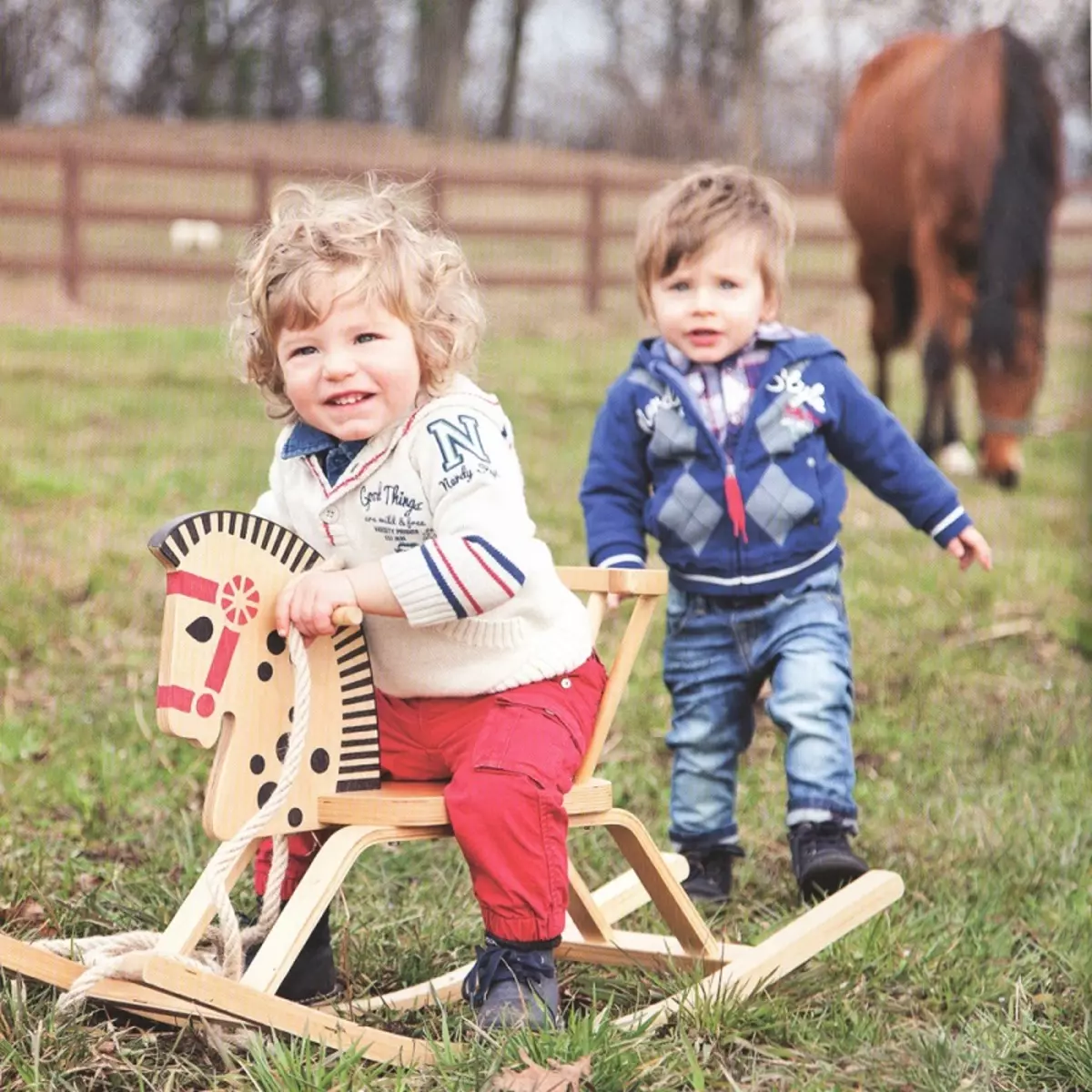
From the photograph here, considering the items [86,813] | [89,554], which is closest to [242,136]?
[89,554]

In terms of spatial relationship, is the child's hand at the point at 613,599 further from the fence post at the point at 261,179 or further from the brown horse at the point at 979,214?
the fence post at the point at 261,179

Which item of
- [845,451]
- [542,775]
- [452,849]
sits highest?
[845,451]

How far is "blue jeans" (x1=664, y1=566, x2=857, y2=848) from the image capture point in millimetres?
3344

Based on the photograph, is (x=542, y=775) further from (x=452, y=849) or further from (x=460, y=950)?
(x=452, y=849)

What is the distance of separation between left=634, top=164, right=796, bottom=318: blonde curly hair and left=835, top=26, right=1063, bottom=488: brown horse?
518cm

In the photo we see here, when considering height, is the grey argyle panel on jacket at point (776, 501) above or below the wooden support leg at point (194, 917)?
above

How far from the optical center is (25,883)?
9.95 ft

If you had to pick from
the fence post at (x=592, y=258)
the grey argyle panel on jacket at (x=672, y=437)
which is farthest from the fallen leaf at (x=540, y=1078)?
the fence post at (x=592, y=258)

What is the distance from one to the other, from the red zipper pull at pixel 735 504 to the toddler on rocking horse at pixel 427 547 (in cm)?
72

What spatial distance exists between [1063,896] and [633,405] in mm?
1345

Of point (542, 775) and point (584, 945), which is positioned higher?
point (542, 775)

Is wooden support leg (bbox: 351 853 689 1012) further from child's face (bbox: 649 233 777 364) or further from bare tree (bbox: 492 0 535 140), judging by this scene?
bare tree (bbox: 492 0 535 140)

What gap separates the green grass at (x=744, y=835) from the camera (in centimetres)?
242

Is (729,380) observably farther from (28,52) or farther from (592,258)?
(28,52)
